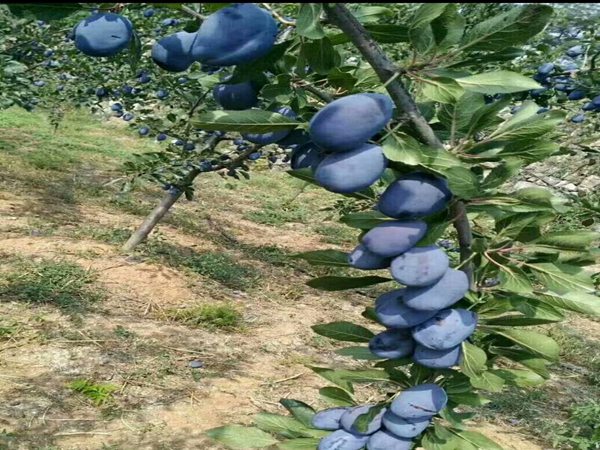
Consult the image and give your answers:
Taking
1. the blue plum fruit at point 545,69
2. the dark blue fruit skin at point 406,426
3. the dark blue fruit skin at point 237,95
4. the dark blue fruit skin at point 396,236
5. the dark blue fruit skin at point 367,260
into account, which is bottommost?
the blue plum fruit at point 545,69

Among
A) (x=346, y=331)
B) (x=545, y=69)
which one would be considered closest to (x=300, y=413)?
(x=346, y=331)

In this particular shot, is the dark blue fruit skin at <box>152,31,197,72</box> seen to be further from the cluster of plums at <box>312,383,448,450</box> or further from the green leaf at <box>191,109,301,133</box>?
the cluster of plums at <box>312,383,448,450</box>

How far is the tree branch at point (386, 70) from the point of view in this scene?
0.64m

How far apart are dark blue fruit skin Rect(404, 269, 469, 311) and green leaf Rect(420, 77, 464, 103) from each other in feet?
0.74

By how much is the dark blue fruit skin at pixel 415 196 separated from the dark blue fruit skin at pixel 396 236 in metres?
0.02

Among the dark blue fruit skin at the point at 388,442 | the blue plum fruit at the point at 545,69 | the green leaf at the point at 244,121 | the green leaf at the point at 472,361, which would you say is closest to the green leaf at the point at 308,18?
Answer: the green leaf at the point at 244,121

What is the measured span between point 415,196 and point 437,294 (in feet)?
0.47

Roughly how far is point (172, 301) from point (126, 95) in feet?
4.53

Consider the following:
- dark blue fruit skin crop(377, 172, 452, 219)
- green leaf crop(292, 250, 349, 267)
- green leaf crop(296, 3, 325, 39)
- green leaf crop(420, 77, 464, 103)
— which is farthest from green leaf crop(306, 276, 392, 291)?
green leaf crop(296, 3, 325, 39)

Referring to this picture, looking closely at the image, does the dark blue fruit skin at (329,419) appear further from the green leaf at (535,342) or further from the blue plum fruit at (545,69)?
the blue plum fruit at (545,69)

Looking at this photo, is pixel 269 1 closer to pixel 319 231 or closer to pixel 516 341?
pixel 516 341

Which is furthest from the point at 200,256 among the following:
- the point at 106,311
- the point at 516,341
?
the point at 516,341

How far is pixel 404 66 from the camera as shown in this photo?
729 mm

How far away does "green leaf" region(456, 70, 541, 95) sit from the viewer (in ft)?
2.28
